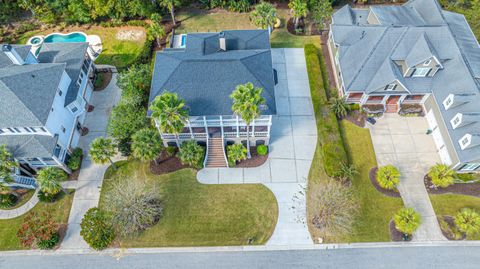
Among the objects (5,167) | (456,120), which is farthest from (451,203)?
(5,167)

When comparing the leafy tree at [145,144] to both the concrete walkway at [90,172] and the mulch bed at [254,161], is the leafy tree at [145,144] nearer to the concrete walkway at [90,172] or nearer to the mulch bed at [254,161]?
the concrete walkway at [90,172]

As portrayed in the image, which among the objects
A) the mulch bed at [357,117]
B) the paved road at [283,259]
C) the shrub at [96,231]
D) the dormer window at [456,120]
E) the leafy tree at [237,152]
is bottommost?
the paved road at [283,259]

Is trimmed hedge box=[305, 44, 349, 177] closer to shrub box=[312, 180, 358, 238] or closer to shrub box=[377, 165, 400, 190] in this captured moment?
shrub box=[312, 180, 358, 238]

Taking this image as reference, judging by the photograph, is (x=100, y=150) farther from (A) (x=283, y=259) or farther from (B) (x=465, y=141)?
(B) (x=465, y=141)

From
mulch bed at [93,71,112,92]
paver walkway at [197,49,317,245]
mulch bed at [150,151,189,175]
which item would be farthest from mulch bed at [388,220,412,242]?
mulch bed at [93,71,112,92]

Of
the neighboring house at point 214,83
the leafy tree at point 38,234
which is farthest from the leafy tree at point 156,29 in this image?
the leafy tree at point 38,234
